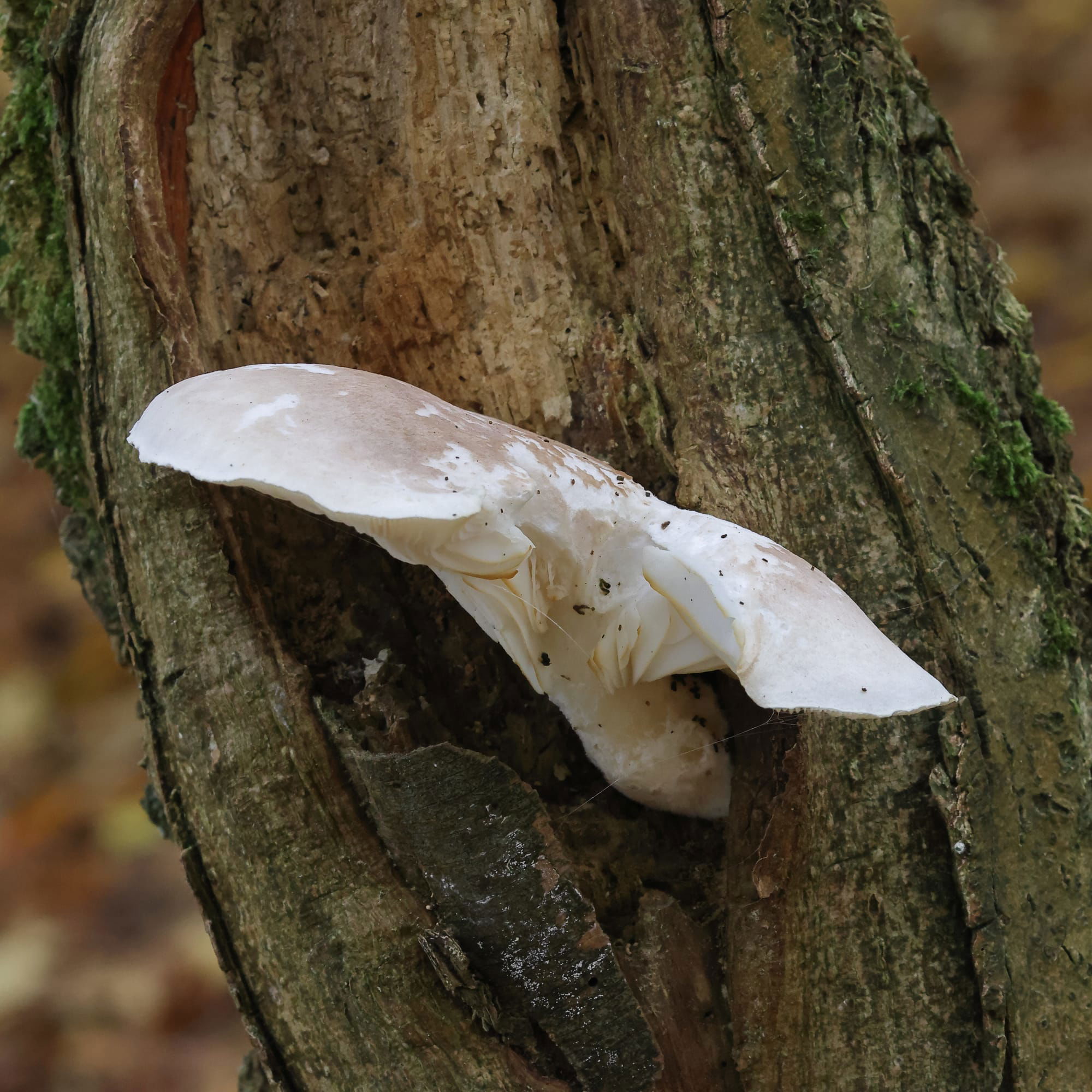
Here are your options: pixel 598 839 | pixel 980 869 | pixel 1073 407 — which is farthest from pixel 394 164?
pixel 1073 407

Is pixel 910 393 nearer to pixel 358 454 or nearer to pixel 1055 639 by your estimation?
pixel 1055 639

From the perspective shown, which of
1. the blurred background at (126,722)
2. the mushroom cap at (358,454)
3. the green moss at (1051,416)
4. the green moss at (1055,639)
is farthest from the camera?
the blurred background at (126,722)

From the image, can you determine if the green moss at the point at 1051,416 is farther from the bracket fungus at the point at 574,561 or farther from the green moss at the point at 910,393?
the bracket fungus at the point at 574,561

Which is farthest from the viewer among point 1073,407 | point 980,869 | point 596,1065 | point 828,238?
point 1073,407

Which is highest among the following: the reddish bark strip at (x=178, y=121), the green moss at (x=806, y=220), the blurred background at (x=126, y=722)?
the reddish bark strip at (x=178, y=121)

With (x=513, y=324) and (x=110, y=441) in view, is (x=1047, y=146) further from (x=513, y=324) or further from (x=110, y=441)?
(x=110, y=441)

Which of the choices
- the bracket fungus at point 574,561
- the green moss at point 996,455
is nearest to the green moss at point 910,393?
the green moss at point 996,455

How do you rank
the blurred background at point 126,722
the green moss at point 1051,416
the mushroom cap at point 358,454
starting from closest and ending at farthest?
the mushroom cap at point 358,454 < the green moss at point 1051,416 < the blurred background at point 126,722

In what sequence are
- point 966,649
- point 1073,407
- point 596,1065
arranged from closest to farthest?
point 596,1065, point 966,649, point 1073,407
